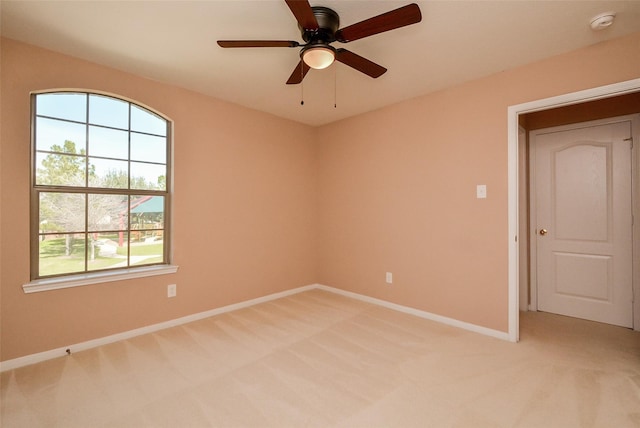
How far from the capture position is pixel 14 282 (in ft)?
7.47

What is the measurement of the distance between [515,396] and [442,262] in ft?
4.78

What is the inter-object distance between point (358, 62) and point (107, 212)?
8.37 ft

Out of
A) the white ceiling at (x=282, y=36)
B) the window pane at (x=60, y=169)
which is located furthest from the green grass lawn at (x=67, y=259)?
the white ceiling at (x=282, y=36)

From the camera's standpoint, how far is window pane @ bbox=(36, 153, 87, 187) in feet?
8.00

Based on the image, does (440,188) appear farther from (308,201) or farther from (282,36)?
(282,36)

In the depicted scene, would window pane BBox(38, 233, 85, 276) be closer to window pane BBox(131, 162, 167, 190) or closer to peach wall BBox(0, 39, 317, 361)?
peach wall BBox(0, 39, 317, 361)

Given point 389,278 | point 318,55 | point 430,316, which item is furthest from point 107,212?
point 430,316

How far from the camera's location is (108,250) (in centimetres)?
280

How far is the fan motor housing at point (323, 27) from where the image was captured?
5.91 ft

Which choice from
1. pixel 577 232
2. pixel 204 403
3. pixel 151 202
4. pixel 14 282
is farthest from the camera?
pixel 577 232

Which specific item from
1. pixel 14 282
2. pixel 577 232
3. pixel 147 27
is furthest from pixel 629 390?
pixel 14 282

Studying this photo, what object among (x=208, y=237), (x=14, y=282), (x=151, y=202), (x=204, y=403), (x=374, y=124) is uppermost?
(x=374, y=124)

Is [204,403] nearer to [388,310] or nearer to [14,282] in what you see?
[14,282]

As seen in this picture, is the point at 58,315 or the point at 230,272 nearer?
the point at 58,315
